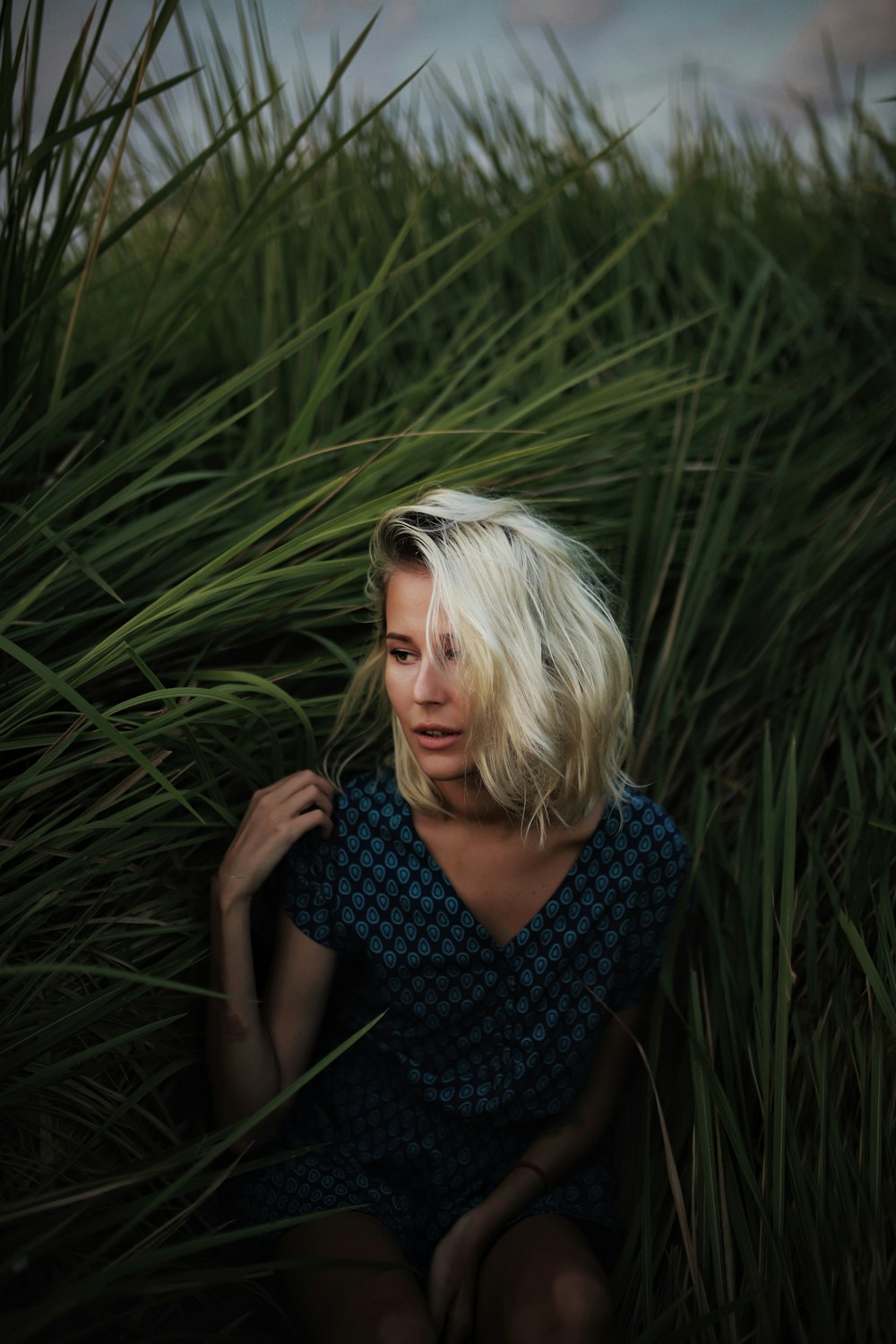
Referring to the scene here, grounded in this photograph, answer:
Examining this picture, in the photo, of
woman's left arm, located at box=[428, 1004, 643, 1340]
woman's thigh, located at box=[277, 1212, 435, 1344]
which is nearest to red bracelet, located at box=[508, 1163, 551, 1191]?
woman's left arm, located at box=[428, 1004, 643, 1340]

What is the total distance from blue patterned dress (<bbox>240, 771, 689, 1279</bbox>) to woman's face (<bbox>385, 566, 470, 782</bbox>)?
0.34 feet

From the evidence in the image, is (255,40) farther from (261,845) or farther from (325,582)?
(261,845)

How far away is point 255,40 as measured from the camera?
1.48m

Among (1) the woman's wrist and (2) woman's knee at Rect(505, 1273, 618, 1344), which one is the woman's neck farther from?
(2) woman's knee at Rect(505, 1273, 618, 1344)

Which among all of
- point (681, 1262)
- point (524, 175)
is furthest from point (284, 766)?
point (524, 175)

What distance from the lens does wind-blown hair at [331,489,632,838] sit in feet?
2.40

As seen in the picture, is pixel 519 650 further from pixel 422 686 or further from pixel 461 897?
pixel 461 897

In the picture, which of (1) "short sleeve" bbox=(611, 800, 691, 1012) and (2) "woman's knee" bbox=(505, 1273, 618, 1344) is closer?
(2) "woman's knee" bbox=(505, 1273, 618, 1344)

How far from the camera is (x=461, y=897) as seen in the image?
83cm

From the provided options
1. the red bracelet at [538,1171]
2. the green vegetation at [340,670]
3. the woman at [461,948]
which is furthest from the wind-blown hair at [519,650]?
the red bracelet at [538,1171]

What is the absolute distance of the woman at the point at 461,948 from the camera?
0.74 m

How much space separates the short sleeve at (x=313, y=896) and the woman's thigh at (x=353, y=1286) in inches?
8.3

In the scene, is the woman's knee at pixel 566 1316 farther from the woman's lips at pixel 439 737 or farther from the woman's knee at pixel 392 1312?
the woman's lips at pixel 439 737

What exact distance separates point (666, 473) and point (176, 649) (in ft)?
1.93
